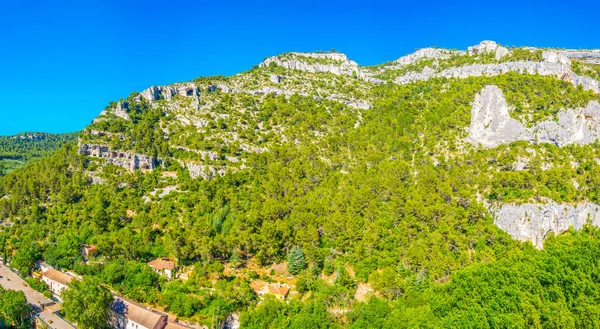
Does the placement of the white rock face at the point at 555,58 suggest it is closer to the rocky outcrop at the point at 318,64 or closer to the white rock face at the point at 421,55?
the white rock face at the point at 421,55

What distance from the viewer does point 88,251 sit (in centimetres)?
4703

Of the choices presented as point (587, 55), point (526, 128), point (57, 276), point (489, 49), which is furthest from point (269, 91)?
point (587, 55)

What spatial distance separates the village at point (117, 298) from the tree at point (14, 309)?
1.02 metres

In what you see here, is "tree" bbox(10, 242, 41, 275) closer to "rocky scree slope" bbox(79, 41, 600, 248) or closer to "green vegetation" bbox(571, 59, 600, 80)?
"rocky scree slope" bbox(79, 41, 600, 248)

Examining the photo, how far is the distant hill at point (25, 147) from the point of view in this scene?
126m

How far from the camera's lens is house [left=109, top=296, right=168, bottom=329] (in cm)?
3168

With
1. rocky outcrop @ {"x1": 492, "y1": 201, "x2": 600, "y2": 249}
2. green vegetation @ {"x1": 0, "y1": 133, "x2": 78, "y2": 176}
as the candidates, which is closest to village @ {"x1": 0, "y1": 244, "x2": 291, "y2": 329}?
rocky outcrop @ {"x1": 492, "y1": 201, "x2": 600, "y2": 249}

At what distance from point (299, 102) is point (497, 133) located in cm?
4865

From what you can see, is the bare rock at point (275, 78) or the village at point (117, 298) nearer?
the village at point (117, 298)

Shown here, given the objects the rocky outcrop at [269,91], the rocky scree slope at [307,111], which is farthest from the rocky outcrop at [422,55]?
the rocky outcrop at [269,91]

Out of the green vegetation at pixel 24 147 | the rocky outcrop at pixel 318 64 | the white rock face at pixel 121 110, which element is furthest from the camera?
the rocky outcrop at pixel 318 64

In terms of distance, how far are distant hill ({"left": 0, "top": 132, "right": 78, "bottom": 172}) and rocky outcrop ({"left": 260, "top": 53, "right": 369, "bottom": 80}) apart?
84.8 meters

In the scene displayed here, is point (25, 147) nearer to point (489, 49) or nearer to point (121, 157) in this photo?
point (121, 157)

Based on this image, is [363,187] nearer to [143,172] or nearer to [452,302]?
[452,302]
